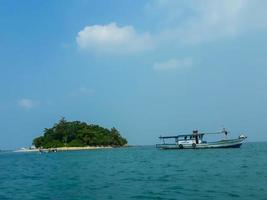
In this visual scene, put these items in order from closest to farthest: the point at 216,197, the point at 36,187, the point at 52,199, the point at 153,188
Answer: the point at 216,197 → the point at 52,199 → the point at 153,188 → the point at 36,187

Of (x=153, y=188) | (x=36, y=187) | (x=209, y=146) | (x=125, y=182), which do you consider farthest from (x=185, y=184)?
(x=209, y=146)

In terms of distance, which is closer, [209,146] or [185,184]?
[185,184]

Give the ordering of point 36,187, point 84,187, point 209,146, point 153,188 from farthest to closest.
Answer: point 209,146, point 36,187, point 84,187, point 153,188

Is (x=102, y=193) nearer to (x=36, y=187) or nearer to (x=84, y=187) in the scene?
(x=84, y=187)

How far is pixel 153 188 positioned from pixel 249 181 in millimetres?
8189

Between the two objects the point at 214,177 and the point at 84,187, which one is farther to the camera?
the point at 214,177

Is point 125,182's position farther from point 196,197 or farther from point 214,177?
point 196,197

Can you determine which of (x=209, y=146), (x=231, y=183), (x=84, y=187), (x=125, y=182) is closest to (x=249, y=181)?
(x=231, y=183)

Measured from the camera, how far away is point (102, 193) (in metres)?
33.1

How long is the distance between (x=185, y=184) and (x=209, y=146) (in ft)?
256

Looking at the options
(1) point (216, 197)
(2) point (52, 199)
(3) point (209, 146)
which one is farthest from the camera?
(3) point (209, 146)

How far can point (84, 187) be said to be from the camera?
38062 millimetres

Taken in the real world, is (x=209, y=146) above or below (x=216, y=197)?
above

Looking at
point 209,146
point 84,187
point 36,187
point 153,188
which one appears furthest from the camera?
point 209,146
